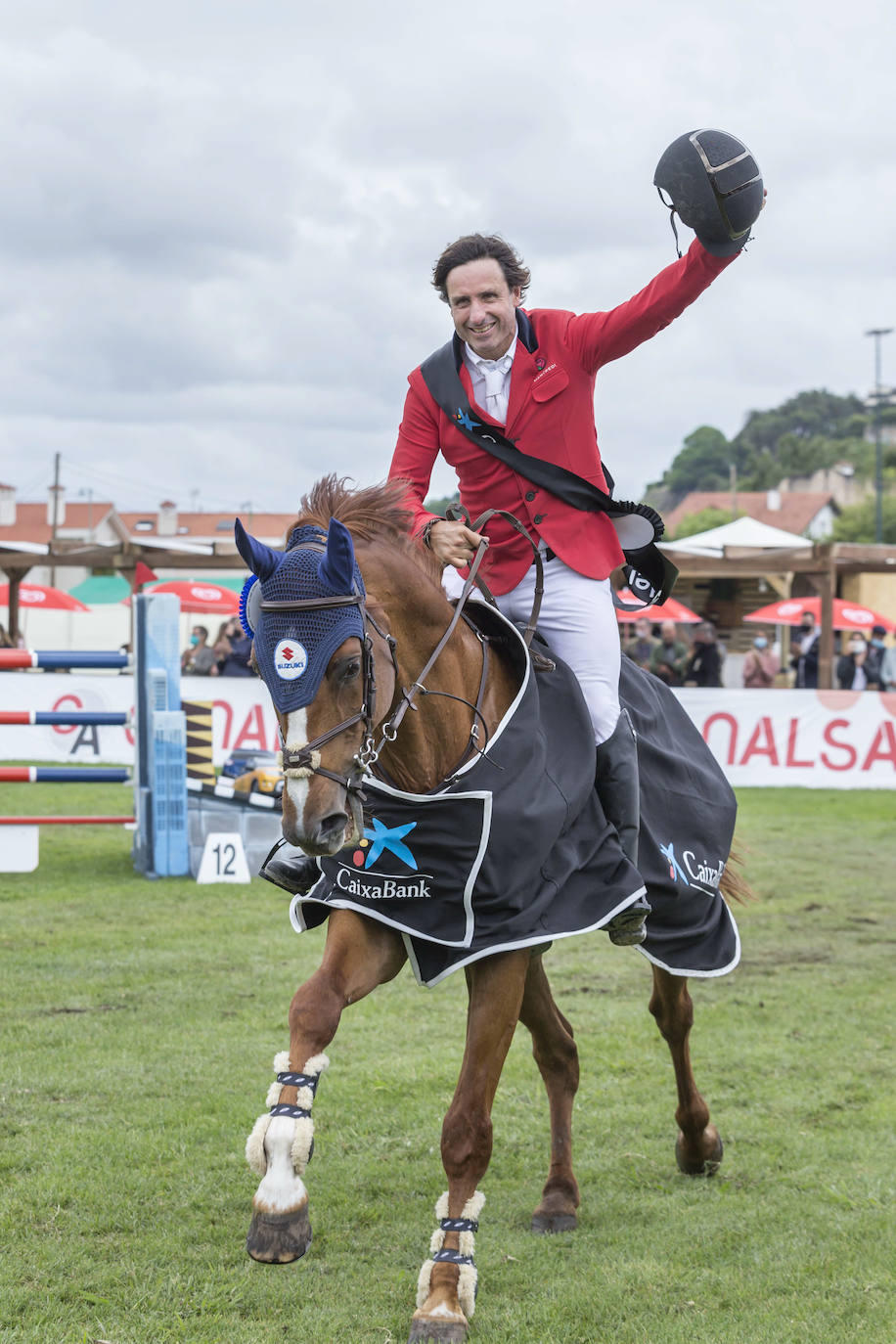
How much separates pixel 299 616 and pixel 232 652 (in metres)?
15.4

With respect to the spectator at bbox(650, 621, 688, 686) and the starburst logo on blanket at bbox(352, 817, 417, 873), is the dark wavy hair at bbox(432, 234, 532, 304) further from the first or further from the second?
the spectator at bbox(650, 621, 688, 686)

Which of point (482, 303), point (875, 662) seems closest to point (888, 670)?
point (875, 662)

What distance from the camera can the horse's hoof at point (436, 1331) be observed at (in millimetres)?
3480

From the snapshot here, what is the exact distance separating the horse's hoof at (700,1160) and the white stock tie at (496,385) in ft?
9.15

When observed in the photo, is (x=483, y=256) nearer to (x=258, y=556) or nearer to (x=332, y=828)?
(x=258, y=556)

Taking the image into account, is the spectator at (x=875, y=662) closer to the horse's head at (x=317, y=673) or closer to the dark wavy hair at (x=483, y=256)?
the dark wavy hair at (x=483, y=256)

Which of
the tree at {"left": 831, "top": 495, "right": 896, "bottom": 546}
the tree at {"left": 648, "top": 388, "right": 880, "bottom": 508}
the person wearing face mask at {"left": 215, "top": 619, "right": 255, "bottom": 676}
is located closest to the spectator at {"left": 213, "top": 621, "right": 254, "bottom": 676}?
the person wearing face mask at {"left": 215, "top": 619, "right": 255, "bottom": 676}

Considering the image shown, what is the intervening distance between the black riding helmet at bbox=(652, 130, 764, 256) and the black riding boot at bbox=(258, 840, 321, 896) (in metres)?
2.15

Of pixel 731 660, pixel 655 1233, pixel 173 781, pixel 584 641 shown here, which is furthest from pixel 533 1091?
pixel 731 660

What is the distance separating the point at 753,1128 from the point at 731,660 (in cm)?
2392

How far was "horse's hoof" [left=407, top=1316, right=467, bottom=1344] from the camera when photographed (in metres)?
3.48

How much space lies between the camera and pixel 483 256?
4207 mm

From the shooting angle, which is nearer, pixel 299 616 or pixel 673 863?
pixel 299 616

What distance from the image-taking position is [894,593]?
43625 millimetres
